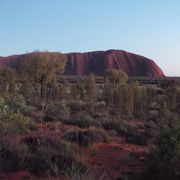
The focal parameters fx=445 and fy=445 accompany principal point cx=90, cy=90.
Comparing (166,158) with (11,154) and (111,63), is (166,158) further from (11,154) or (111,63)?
(111,63)

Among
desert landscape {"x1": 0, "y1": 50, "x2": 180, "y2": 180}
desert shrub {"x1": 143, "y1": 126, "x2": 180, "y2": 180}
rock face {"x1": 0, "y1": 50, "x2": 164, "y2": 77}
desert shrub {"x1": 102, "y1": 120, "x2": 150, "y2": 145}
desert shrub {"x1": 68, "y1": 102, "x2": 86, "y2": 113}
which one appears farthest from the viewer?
Result: rock face {"x1": 0, "y1": 50, "x2": 164, "y2": 77}

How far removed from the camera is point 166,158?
943cm

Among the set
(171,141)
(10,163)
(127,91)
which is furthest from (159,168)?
(127,91)

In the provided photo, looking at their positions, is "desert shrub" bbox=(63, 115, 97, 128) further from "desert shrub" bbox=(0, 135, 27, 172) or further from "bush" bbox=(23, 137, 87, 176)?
"desert shrub" bbox=(0, 135, 27, 172)

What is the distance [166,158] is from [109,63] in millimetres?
104823

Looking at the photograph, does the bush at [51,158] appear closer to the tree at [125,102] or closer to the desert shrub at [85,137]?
the desert shrub at [85,137]

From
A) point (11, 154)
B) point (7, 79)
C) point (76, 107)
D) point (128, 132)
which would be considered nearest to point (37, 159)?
point (11, 154)

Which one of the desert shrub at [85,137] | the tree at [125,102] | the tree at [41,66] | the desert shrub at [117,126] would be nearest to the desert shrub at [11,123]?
the desert shrub at [85,137]

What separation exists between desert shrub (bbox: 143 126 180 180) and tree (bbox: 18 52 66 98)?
77.3 feet

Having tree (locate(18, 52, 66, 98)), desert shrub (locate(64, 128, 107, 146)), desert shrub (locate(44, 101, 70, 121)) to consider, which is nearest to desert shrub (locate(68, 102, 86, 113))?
tree (locate(18, 52, 66, 98))

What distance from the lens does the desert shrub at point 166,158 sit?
9305 millimetres

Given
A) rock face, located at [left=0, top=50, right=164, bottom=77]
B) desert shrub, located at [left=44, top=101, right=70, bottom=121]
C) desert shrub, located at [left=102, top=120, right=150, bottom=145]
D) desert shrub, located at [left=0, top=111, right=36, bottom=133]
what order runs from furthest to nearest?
rock face, located at [left=0, top=50, right=164, bottom=77]
desert shrub, located at [left=44, top=101, right=70, bottom=121]
desert shrub, located at [left=102, top=120, right=150, bottom=145]
desert shrub, located at [left=0, top=111, right=36, bottom=133]

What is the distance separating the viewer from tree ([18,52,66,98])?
33.1 metres

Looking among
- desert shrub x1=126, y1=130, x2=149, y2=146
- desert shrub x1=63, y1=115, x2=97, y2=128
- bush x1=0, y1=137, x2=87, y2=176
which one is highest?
bush x1=0, y1=137, x2=87, y2=176
